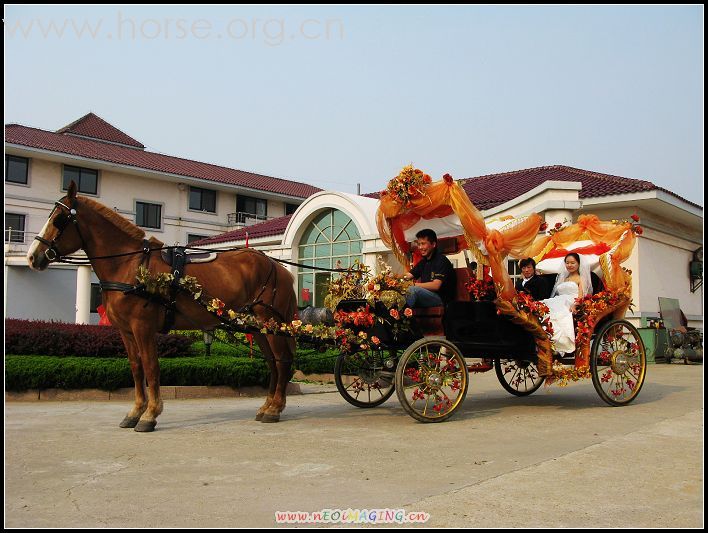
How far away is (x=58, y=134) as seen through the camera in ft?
123

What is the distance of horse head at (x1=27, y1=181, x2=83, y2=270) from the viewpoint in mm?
7004

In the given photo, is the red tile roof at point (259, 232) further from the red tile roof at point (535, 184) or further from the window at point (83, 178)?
the window at point (83, 178)

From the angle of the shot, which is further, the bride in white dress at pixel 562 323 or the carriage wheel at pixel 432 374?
the bride in white dress at pixel 562 323

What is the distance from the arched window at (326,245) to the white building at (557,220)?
0.03m

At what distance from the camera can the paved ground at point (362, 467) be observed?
404 centimetres

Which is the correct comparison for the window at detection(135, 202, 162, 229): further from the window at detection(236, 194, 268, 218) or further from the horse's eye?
the horse's eye

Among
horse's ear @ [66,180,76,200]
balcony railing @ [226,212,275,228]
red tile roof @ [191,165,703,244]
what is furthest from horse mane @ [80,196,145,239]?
balcony railing @ [226,212,275,228]

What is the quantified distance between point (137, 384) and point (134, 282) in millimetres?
1198

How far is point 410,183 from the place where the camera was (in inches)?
309

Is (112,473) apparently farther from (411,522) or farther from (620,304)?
(620,304)

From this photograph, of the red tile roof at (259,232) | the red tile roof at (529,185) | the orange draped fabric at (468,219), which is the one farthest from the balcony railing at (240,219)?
the orange draped fabric at (468,219)

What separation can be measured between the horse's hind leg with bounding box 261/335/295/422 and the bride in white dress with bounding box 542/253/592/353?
3.30 metres

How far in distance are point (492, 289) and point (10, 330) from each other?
815 cm

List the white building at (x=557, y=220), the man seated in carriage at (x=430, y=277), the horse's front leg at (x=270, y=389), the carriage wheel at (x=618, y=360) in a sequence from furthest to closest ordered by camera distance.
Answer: the white building at (x=557, y=220)
the carriage wheel at (x=618, y=360)
the horse's front leg at (x=270, y=389)
the man seated in carriage at (x=430, y=277)
